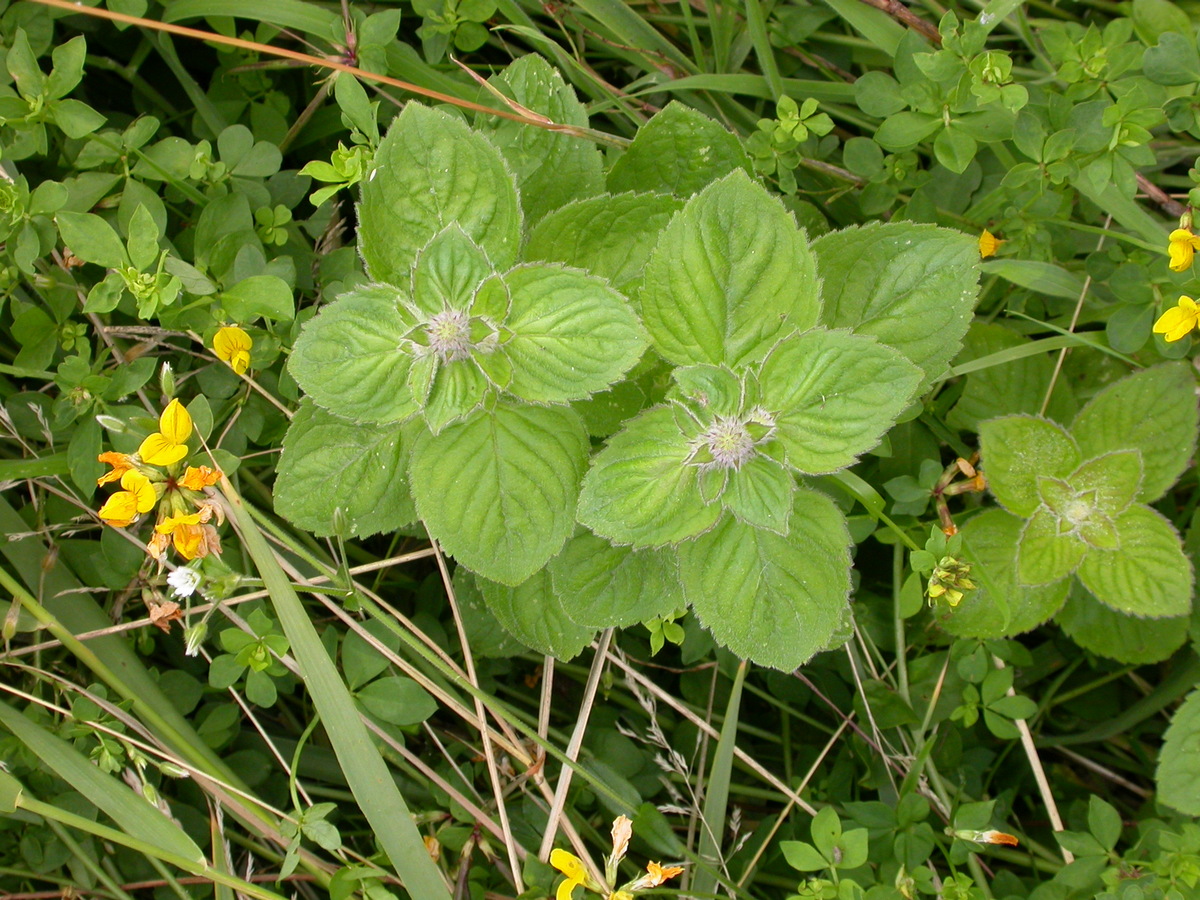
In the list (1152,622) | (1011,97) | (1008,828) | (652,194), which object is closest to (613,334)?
(652,194)

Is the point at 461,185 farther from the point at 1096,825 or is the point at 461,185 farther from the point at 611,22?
the point at 1096,825

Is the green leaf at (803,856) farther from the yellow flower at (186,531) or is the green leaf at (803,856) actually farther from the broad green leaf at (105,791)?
the yellow flower at (186,531)

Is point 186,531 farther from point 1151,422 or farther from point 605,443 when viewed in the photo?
point 1151,422

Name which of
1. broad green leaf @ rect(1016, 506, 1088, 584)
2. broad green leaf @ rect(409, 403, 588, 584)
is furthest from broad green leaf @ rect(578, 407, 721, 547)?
broad green leaf @ rect(1016, 506, 1088, 584)

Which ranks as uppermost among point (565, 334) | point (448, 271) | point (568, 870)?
point (448, 271)

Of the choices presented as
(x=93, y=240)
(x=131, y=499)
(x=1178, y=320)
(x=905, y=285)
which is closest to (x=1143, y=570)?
(x=1178, y=320)

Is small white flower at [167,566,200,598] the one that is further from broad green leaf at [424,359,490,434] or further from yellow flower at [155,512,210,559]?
broad green leaf at [424,359,490,434]

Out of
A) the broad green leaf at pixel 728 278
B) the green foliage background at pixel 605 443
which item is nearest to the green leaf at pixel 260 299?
the green foliage background at pixel 605 443
